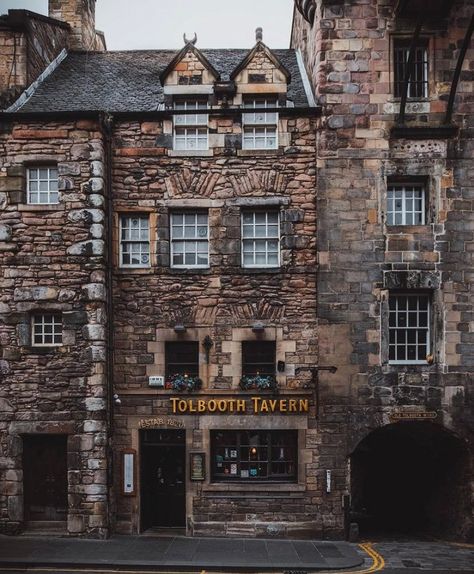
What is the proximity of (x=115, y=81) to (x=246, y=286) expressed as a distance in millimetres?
8105

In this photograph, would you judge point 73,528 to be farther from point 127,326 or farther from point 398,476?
point 398,476

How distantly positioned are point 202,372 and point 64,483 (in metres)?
4.50

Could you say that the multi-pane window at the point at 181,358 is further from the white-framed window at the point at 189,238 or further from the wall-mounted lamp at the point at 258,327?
the white-framed window at the point at 189,238

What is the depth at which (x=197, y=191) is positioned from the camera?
15633mm

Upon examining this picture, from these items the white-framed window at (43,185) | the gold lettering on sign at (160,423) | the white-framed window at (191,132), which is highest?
the white-framed window at (191,132)

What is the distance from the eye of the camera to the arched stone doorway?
15.4 m

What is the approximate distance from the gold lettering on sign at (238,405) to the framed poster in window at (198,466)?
114cm

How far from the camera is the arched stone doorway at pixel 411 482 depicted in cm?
1539

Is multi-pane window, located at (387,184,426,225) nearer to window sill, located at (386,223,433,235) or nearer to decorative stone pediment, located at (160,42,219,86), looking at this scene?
window sill, located at (386,223,433,235)

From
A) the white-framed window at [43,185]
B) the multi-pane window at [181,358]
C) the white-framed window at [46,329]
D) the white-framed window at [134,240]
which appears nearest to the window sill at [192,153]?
the white-framed window at [134,240]

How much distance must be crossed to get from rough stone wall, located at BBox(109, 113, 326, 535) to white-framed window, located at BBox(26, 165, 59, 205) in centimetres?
160

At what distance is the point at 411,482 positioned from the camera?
1812 centimetres

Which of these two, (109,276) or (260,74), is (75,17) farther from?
(109,276)

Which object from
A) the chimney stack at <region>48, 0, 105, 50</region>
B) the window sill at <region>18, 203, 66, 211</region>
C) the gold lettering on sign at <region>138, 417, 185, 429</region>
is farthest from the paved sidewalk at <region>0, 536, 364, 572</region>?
the chimney stack at <region>48, 0, 105, 50</region>
